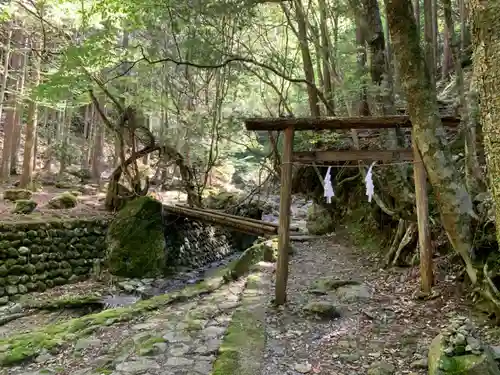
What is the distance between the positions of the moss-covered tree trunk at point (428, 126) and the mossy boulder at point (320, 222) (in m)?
5.59

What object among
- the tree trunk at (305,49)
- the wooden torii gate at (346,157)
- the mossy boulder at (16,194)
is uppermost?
the tree trunk at (305,49)

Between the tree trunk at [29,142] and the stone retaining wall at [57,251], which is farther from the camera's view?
the tree trunk at [29,142]

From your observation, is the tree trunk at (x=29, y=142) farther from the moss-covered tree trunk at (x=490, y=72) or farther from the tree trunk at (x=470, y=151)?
the moss-covered tree trunk at (x=490, y=72)

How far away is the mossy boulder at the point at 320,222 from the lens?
962 centimetres

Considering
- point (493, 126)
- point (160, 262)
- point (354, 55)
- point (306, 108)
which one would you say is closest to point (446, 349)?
point (493, 126)

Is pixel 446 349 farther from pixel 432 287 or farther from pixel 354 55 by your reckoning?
pixel 354 55

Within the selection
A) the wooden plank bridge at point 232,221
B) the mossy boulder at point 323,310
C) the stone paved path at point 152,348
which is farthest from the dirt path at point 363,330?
the wooden plank bridge at point 232,221

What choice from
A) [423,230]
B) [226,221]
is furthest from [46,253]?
[423,230]

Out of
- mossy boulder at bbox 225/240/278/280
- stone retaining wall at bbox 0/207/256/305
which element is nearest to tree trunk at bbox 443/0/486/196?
mossy boulder at bbox 225/240/278/280

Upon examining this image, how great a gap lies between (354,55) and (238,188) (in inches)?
480

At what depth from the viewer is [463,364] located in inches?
105

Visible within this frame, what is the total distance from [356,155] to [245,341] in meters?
2.49

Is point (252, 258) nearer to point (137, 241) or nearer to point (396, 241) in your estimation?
point (396, 241)

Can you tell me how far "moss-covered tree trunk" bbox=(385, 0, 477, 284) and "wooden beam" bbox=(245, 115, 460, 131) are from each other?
578 millimetres
